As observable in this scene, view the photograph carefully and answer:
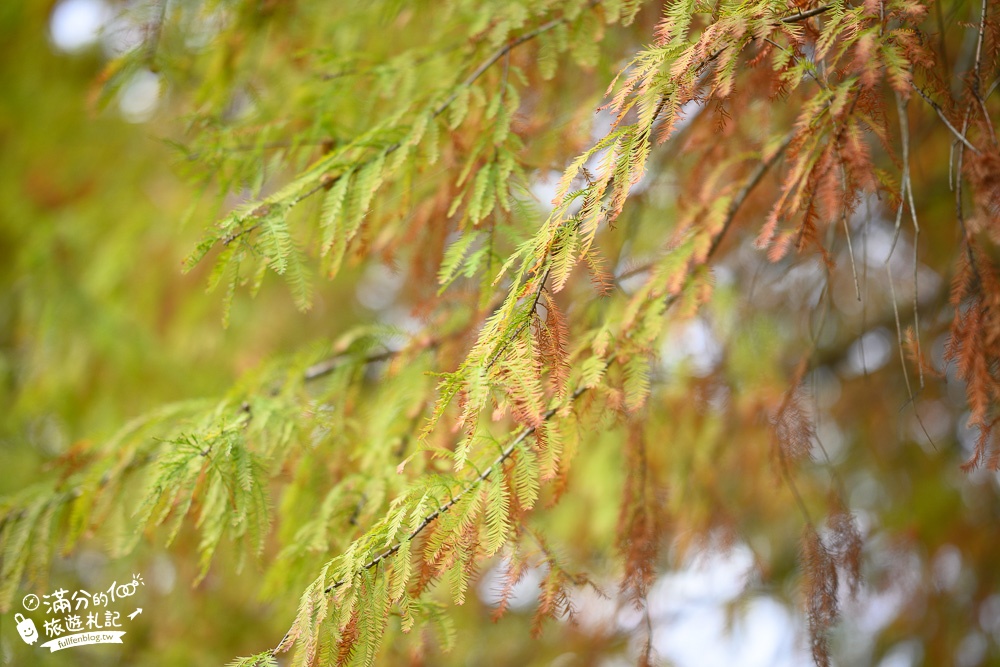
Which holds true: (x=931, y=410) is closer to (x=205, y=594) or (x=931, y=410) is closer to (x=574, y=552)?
(x=574, y=552)

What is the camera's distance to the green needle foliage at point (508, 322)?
4.39 ft

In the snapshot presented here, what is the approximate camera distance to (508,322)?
125 cm

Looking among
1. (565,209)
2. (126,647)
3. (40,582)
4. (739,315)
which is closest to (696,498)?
(739,315)

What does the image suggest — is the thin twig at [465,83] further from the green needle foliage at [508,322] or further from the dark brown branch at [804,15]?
the dark brown branch at [804,15]

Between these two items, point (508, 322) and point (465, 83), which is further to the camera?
point (465, 83)

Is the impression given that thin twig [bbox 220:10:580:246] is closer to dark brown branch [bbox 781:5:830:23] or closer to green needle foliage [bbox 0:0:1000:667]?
green needle foliage [bbox 0:0:1000:667]

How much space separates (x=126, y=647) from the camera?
370cm

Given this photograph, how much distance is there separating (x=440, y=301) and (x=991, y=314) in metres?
1.37

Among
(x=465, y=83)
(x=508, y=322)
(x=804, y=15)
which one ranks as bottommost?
(x=508, y=322)

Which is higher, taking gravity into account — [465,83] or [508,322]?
[465,83]

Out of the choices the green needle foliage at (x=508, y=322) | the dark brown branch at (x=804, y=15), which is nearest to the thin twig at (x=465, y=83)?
the green needle foliage at (x=508, y=322)

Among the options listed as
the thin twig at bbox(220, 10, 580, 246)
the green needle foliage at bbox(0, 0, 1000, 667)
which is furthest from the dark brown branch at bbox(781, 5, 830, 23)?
the thin twig at bbox(220, 10, 580, 246)

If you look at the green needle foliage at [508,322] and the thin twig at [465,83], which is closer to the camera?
the green needle foliage at [508,322]

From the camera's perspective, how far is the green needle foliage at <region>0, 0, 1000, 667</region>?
1338 mm
